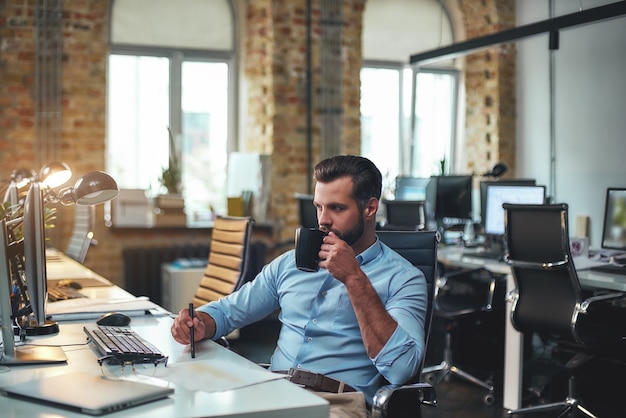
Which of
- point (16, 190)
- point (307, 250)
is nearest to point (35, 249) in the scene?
point (307, 250)

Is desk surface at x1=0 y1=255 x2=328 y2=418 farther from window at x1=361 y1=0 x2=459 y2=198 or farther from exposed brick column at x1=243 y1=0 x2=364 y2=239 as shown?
window at x1=361 y1=0 x2=459 y2=198

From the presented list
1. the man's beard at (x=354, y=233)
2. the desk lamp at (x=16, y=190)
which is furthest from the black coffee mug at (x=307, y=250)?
the desk lamp at (x=16, y=190)

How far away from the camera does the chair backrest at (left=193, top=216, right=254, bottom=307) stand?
11.8 feet

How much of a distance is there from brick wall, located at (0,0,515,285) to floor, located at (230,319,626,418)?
1580 mm

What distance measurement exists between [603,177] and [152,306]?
17.0ft

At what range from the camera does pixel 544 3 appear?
766cm

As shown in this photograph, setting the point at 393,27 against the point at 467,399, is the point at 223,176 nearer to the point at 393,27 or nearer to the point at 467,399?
the point at 393,27

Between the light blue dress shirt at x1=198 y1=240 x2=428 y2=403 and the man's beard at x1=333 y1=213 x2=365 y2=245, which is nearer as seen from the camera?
the light blue dress shirt at x1=198 y1=240 x2=428 y2=403

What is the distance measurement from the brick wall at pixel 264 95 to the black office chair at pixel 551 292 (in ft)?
9.88

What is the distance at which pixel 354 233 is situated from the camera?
2.38 m

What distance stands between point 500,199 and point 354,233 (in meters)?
3.50

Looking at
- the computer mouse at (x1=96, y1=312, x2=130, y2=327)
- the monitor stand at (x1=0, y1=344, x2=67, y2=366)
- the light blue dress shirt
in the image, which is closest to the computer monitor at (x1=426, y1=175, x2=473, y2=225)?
the light blue dress shirt

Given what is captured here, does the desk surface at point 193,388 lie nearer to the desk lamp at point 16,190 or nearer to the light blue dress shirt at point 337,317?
the light blue dress shirt at point 337,317

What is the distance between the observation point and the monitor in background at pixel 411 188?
648cm
